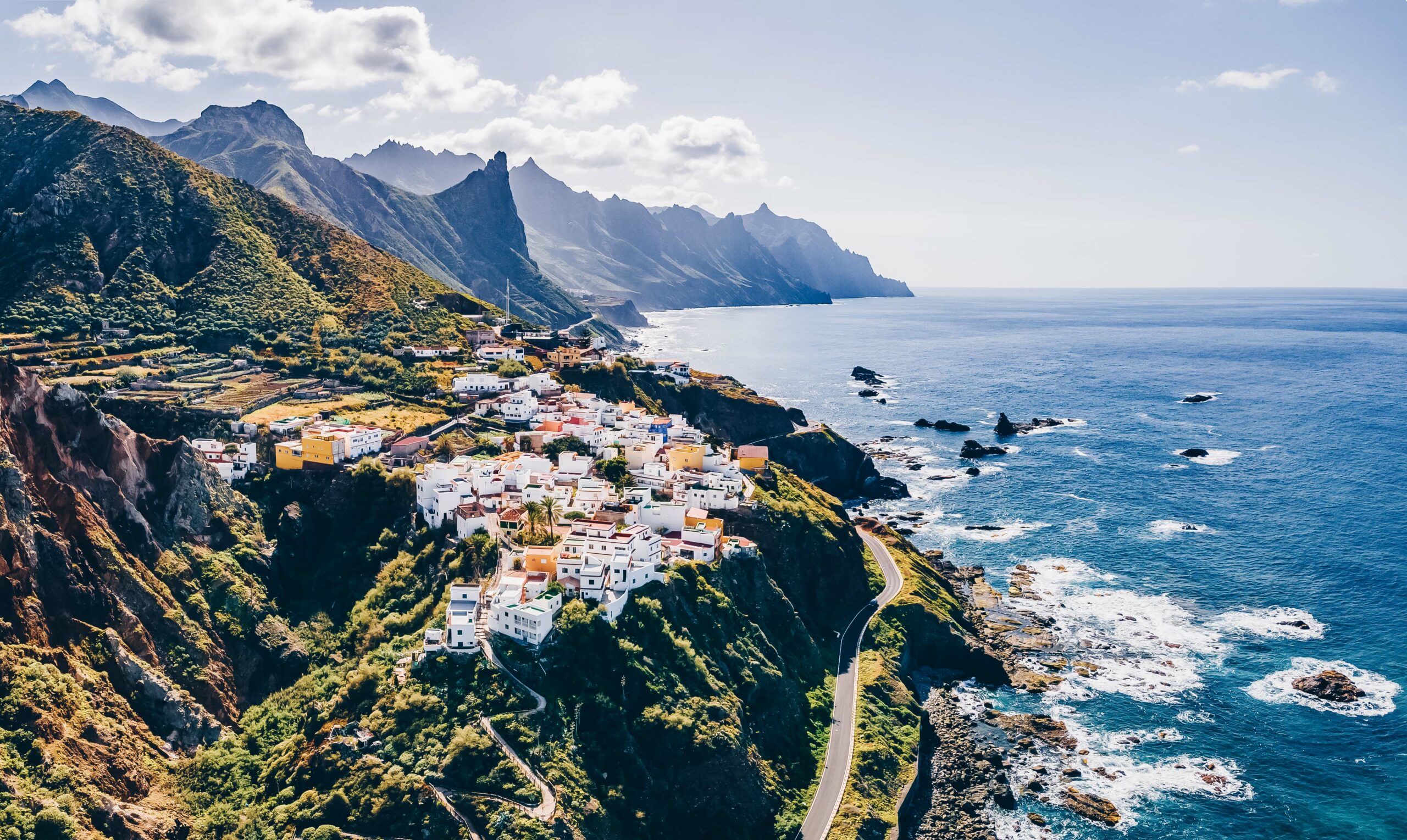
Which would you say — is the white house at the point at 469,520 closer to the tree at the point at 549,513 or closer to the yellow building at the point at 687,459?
the tree at the point at 549,513

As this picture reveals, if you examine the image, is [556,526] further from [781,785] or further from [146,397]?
[146,397]

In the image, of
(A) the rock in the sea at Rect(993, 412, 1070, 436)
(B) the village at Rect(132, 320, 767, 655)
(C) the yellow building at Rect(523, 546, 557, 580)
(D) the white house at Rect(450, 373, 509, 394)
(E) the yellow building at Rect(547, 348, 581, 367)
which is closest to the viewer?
(B) the village at Rect(132, 320, 767, 655)

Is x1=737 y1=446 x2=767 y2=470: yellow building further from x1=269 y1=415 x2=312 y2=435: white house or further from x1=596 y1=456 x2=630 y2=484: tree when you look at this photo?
x1=269 y1=415 x2=312 y2=435: white house

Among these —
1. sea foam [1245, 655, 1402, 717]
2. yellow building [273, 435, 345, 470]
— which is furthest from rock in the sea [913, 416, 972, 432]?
yellow building [273, 435, 345, 470]

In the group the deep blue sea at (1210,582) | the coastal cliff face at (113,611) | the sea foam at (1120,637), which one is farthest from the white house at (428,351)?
the sea foam at (1120,637)

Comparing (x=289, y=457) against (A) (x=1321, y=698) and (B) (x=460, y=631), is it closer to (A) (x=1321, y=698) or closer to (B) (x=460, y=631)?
(B) (x=460, y=631)

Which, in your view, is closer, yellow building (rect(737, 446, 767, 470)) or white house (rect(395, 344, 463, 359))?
yellow building (rect(737, 446, 767, 470))
